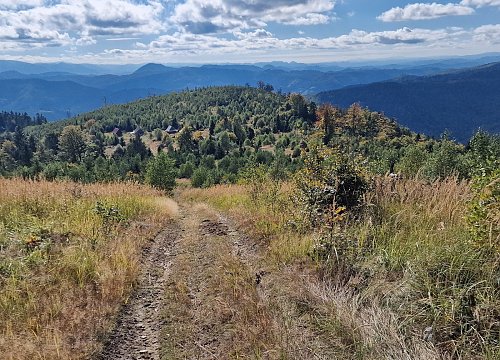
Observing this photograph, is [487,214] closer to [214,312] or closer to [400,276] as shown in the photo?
[400,276]

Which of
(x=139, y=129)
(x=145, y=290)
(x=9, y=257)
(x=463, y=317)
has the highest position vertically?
(x=463, y=317)

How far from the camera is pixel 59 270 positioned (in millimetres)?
5633

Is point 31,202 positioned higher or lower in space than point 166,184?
higher

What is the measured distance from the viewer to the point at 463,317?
3564mm

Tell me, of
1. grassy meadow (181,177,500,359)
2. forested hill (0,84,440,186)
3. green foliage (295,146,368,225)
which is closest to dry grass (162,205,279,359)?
grassy meadow (181,177,500,359)

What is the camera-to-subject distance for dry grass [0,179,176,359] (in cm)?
415

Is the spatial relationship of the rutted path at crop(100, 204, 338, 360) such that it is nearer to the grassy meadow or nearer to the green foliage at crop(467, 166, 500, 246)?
the grassy meadow

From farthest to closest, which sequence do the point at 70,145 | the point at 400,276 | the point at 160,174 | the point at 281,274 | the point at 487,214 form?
the point at 70,145 → the point at 160,174 → the point at 281,274 → the point at 400,276 → the point at 487,214

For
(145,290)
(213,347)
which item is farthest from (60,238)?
(213,347)

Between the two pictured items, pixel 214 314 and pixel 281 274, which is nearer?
pixel 214 314

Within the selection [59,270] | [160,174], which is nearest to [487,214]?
[59,270]

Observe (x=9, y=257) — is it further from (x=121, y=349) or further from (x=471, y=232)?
(x=471, y=232)

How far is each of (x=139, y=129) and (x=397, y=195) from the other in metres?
202

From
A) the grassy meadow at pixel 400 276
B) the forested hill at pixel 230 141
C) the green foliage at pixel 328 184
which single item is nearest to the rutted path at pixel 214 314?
the grassy meadow at pixel 400 276
